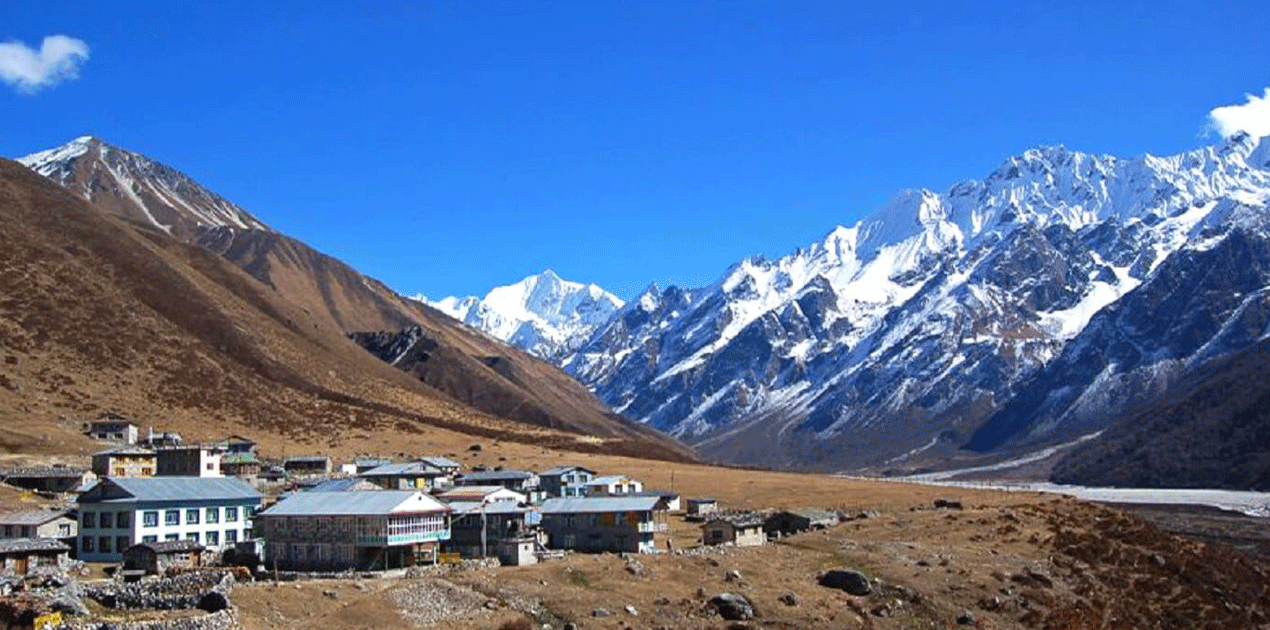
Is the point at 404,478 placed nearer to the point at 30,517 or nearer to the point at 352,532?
the point at 30,517

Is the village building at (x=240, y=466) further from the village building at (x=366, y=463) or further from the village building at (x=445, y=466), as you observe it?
the village building at (x=445, y=466)

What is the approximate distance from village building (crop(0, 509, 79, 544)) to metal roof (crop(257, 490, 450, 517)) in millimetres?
13215

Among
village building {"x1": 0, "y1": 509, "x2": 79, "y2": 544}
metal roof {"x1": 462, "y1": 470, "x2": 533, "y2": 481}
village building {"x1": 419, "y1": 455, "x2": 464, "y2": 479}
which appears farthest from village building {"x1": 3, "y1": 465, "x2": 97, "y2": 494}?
village building {"x1": 419, "y1": 455, "x2": 464, "y2": 479}

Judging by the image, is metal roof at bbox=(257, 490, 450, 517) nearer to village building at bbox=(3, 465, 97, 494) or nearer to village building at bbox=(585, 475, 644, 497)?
village building at bbox=(3, 465, 97, 494)

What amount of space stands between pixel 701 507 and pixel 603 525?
39778 mm

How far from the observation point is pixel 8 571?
68.2 metres

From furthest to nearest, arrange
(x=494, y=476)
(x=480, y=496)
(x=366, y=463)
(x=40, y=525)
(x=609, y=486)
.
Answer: (x=366, y=463) < (x=609, y=486) < (x=494, y=476) < (x=480, y=496) < (x=40, y=525)

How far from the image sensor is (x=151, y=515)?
78688 mm

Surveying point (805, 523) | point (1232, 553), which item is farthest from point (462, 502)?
point (1232, 553)

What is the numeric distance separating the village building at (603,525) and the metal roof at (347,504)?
12105 millimetres

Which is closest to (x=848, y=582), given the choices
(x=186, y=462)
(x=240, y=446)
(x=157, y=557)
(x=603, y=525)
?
(x=603, y=525)

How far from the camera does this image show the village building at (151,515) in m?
77.9

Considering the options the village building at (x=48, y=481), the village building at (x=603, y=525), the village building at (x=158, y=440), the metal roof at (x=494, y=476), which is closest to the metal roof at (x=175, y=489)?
the village building at (x=603, y=525)

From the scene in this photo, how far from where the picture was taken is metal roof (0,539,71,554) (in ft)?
228
